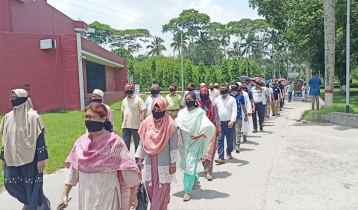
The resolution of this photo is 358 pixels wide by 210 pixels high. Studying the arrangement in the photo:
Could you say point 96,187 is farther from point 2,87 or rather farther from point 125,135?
point 2,87

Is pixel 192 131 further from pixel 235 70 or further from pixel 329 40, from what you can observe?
pixel 235 70

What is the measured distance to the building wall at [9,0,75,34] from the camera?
63.7 feet

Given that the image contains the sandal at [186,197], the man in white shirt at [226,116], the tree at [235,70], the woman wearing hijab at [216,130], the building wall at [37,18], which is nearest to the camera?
the sandal at [186,197]

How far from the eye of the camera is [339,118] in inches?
487

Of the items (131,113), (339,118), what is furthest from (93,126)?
(339,118)

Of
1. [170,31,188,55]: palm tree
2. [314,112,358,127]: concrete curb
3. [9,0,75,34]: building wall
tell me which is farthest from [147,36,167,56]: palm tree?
[314,112,358,127]: concrete curb

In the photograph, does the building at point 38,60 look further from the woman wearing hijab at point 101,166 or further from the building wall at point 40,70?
the woman wearing hijab at point 101,166

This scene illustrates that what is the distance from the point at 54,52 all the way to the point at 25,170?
52.7 ft

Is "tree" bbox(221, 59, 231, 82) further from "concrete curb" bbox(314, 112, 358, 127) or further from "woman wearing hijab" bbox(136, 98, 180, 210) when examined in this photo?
A: "woman wearing hijab" bbox(136, 98, 180, 210)

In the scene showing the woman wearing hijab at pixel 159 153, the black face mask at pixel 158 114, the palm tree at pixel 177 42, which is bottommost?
the woman wearing hijab at pixel 159 153

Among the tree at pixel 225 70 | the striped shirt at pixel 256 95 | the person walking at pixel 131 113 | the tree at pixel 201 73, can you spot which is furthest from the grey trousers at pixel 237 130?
the tree at pixel 225 70

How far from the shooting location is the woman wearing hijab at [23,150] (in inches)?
163

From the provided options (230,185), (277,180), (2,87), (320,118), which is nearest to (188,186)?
(230,185)

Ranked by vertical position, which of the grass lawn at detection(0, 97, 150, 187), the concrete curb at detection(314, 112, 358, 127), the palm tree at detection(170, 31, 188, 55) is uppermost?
the palm tree at detection(170, 31, 188, 55)
